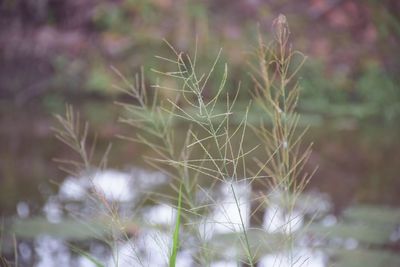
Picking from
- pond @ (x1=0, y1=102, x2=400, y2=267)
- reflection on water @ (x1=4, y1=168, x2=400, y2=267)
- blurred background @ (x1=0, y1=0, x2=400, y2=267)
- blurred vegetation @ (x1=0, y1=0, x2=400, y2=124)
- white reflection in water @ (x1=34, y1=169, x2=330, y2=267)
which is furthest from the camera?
blurred vegetation @ (x1=0, y1=0, x2=400, y2=124)

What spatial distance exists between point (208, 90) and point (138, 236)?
4021 millimetres

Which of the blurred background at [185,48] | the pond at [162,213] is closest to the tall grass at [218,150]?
the pond at [162,213]

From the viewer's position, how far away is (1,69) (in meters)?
5.55

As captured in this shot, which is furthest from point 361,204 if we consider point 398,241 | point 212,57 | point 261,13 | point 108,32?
point 108,32

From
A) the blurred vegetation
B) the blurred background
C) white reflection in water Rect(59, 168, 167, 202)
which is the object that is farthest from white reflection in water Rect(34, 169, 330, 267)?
the blurred vegetation

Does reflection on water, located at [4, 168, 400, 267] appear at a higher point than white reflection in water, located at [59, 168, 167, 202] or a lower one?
higher

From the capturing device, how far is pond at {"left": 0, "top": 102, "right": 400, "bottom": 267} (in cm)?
149

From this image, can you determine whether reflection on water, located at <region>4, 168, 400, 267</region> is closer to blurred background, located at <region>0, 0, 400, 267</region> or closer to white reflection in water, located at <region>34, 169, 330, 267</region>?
white reflection in water, located at <region>34, 169, 330, 267</region>

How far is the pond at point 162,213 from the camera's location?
1.49m

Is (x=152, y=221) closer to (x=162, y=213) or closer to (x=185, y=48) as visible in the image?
(x=162, y=213)

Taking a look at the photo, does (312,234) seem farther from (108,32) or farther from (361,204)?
(108,32)

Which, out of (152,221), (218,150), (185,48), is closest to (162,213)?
(152,221)

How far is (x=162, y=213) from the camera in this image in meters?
2.09

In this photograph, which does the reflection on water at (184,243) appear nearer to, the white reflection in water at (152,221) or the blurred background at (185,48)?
the white reflection in water at (152,221)
